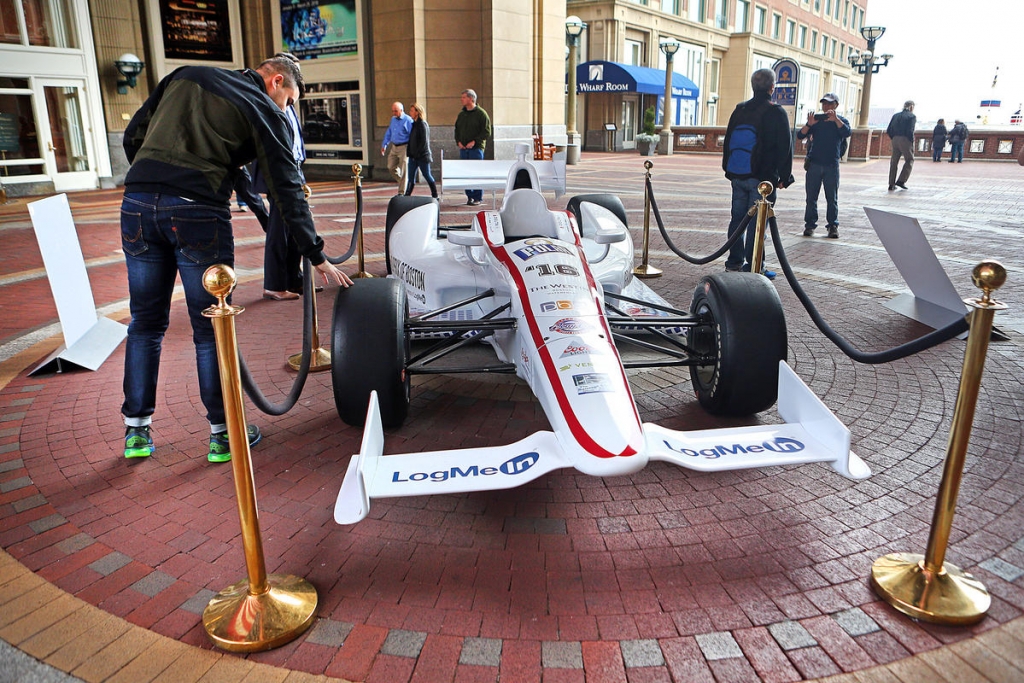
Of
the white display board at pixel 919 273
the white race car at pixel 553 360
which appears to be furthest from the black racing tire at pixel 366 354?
the white display board at pixel 919 273

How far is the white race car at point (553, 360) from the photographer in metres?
2.63

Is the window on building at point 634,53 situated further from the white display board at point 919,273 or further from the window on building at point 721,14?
the white display board at point 919,273

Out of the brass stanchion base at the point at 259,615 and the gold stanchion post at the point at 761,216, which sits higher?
the gold stanchion post at the point at 761,216

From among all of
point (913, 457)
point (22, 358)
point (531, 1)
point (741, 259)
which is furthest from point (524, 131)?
point (913, 457)

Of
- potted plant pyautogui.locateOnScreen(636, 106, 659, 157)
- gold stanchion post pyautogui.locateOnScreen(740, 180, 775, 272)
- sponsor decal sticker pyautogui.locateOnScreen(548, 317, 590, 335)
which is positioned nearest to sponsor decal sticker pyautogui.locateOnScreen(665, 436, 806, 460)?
sponsor decal sticker pyautogui.locateOnScreen(548, 317, 590, 335)

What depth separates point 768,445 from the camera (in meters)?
2.73

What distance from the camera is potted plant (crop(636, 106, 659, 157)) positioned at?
3091cm

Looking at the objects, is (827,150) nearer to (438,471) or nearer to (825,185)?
(825,185)

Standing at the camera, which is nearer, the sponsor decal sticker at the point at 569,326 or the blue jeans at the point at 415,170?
the sponsor decal sticker at the point at 569,326

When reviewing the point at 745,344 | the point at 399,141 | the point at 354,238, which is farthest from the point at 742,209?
the point at 399,141

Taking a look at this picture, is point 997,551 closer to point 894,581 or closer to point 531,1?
point 894,581

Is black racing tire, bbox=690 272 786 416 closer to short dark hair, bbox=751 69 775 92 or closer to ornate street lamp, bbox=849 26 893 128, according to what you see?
short dark hair, bbox=751 69 775 92

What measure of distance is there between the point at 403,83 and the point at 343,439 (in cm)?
1486

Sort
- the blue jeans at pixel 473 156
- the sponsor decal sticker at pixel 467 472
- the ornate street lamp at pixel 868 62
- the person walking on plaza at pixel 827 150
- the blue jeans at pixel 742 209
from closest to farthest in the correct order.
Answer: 1. the sponsor decal sticker at pixel 467 472
2. the blue jeans at pixel 742 209
3. the person walking on plaza at pixel 827 150
4. the blue jeans at pixel 473 156
5. the ornate street lamp at pixel 868 62
